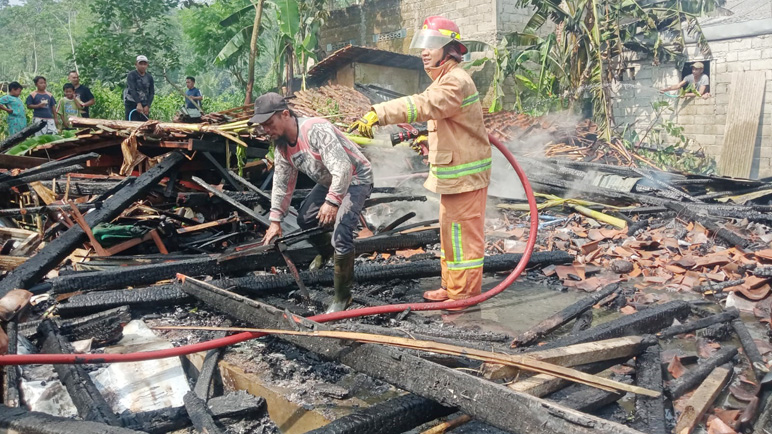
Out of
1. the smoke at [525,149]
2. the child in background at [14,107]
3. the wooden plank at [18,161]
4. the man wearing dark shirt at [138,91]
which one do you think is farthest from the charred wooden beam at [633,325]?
the child in background at [14,107]

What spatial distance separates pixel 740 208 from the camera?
7.39m

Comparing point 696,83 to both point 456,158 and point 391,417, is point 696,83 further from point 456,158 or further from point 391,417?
point 391,417

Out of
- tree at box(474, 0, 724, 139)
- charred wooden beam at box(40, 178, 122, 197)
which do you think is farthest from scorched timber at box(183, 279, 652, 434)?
tree at box(474, 0, 724, 139)

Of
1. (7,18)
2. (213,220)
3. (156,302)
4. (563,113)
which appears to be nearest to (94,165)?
(213,220)

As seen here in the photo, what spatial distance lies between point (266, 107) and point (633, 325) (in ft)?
9.96

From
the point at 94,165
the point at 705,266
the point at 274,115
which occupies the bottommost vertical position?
the point at 705,266

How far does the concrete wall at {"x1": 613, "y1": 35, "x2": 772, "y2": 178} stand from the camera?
1229 centimetres

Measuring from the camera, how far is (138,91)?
1128cm

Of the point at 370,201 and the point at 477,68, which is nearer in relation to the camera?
the point at 370,201

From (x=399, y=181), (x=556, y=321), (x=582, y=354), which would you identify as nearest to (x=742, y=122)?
(x=399, y=181)

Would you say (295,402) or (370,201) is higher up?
(370,201)

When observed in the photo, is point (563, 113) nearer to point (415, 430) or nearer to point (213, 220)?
point (213, 220)

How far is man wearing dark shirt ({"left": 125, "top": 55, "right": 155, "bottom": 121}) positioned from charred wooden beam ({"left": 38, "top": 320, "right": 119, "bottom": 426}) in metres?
8.32

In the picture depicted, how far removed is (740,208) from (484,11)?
11893mm
